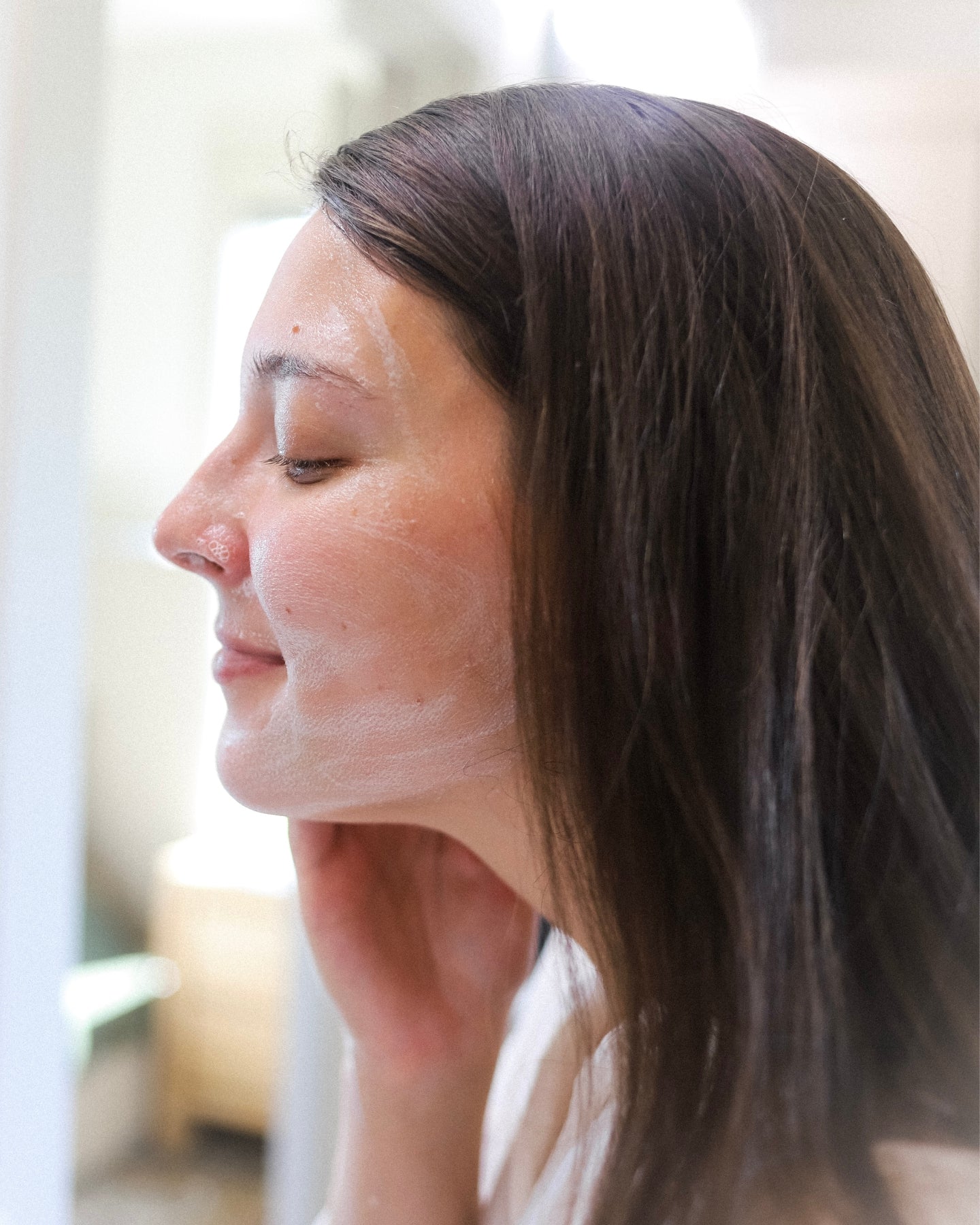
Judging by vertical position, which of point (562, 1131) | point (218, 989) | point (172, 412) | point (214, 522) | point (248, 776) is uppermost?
point (172, 412)

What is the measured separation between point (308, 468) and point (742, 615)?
169mm

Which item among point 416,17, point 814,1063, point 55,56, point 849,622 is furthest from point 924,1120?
point 55,56

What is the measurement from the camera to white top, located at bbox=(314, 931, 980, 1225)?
33 centimetres

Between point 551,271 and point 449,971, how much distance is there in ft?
1.17

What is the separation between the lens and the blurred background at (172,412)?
0.39 meters

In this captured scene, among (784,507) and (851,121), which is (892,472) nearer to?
(784,507)

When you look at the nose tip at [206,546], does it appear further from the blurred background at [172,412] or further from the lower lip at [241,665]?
the blurred background at [172,412]

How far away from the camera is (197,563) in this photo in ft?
1.38

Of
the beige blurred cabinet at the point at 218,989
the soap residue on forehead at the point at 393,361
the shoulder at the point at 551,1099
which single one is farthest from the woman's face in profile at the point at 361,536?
the beige blurred cabinet at the point at 218,989

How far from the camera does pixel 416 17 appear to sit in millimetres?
469

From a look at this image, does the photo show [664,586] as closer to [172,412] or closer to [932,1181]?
[932,1181]

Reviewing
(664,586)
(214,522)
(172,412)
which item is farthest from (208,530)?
(172,412)

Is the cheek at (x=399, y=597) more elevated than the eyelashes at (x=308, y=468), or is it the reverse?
the eyelashes at (x=308, y=468)

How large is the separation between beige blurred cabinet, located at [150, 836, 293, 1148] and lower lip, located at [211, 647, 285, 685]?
481 millimetres
